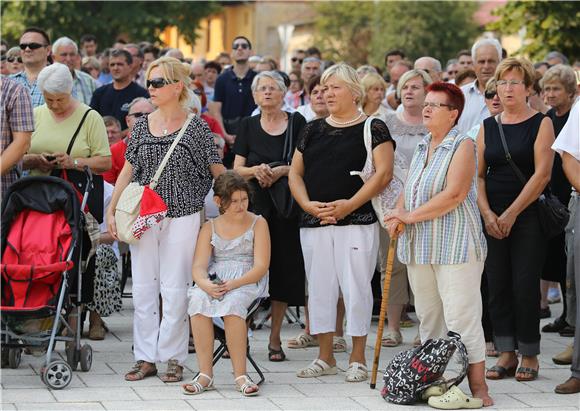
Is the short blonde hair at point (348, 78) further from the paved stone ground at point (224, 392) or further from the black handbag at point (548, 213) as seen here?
the paved stone ground at point (224, 392)

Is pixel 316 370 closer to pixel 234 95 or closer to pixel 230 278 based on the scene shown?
pixel 230 278

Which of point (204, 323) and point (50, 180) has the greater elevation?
point (50, 180)

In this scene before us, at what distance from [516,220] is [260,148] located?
2.00 metres

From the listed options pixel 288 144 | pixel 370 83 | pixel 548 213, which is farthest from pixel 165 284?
pixel 370 83

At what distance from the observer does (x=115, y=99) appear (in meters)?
12.1

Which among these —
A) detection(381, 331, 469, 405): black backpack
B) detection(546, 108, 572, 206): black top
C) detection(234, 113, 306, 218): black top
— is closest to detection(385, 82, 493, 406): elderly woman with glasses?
detection(381, 331, 469, 405): black backpack

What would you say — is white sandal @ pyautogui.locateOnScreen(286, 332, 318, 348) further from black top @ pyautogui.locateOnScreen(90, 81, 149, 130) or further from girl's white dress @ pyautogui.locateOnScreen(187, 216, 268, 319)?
black top @ pyautogui.locateOnScreen(90, 81, 149, 130)

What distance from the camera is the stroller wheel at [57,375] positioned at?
24.6 feet

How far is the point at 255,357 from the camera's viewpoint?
29.0 feet

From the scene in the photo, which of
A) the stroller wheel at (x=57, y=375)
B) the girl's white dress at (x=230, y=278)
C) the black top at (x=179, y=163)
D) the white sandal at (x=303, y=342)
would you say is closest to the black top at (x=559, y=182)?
the white sandal at (x=303, y=342)

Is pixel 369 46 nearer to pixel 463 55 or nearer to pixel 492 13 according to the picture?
pixel 492 13

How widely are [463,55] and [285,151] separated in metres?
5.57

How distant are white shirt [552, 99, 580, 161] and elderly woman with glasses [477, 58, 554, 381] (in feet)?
1.40

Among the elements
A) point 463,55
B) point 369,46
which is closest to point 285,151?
point 463,55
